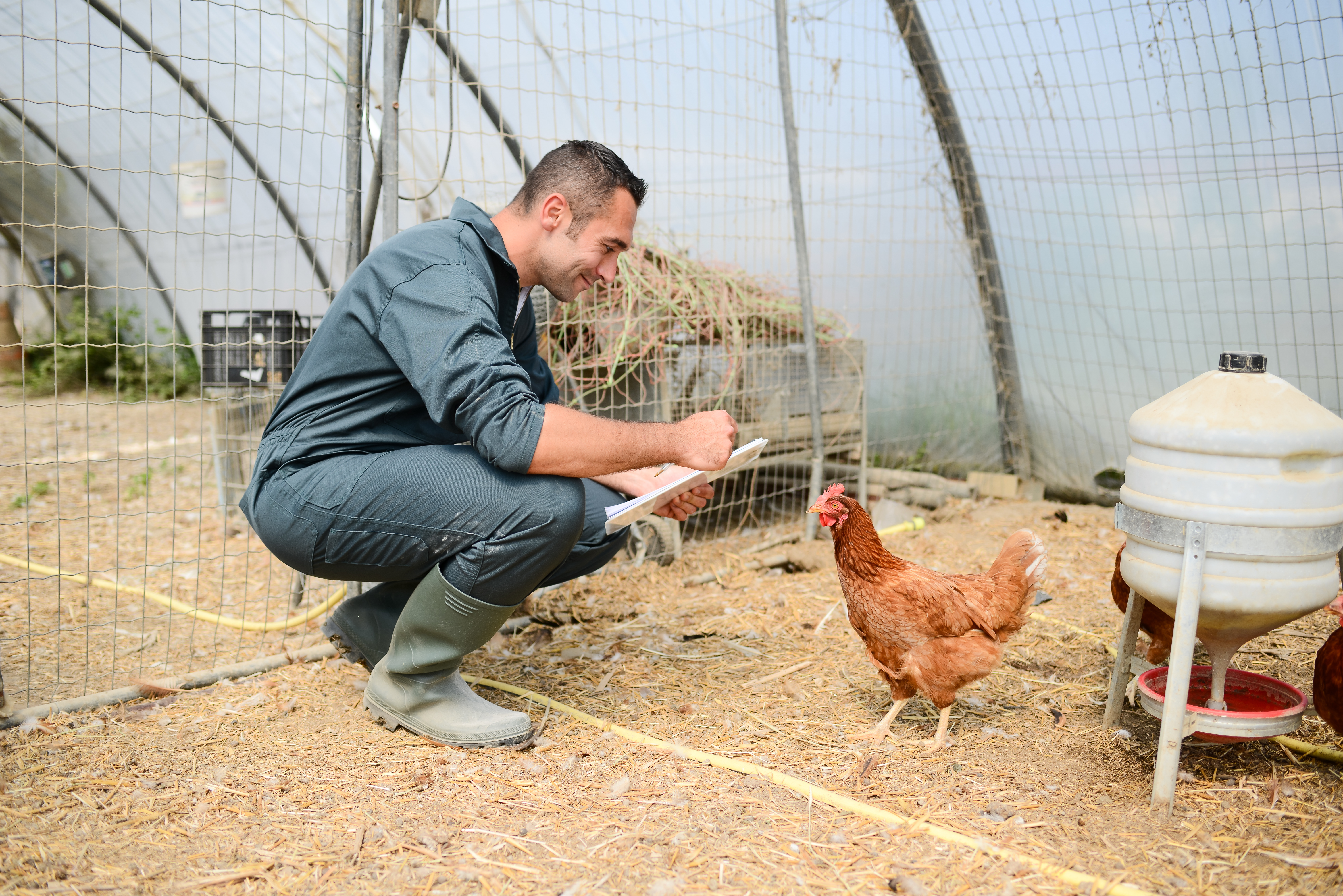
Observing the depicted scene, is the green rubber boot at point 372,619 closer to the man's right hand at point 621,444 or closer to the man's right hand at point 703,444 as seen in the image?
the man's right hand at point 621,444

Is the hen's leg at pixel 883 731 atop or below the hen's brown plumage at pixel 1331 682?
below

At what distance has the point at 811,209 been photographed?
5.51m

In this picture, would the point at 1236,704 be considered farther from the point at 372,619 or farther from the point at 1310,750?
the point at 372,619

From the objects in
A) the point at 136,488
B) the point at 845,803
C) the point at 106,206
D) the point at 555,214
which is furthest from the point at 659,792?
the point at 106,206

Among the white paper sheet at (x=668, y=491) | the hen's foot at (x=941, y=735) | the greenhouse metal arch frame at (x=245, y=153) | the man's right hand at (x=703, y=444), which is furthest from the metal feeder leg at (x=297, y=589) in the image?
the hen's foot at (x=941, y=735)

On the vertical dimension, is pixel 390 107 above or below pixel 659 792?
above

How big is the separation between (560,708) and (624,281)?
2.19m

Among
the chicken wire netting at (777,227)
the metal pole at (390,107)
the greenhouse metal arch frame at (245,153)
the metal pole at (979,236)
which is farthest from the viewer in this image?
the metal pole at (979,236)

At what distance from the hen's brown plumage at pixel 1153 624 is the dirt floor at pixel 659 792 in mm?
199

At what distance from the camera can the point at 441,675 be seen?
2430mm

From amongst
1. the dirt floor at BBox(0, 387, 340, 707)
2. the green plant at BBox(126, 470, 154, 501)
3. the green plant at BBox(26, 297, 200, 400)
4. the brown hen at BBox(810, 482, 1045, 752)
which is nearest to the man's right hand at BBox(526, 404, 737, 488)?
the brown hen at BBox(810, 482, 1045, 752)

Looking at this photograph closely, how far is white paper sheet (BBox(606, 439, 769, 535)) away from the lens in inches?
87.7

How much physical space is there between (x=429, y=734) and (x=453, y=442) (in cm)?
81

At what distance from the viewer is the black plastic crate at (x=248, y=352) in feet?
14.6
